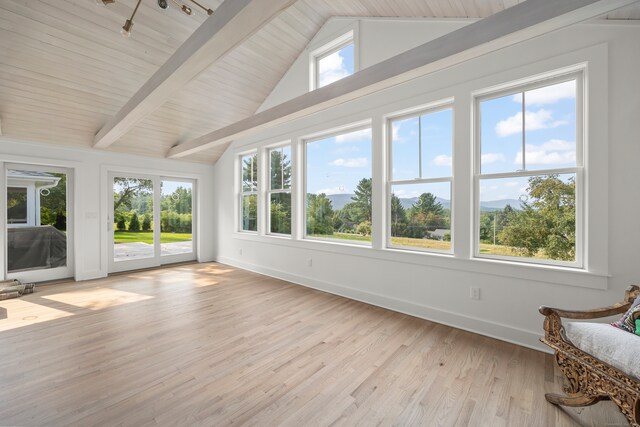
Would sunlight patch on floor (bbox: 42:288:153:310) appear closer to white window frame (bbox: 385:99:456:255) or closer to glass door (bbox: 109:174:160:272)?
glass door (bbox: 109:174:160:272)

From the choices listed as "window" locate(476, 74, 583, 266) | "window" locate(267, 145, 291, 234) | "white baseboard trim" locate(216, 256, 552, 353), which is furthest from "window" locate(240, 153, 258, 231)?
"window" locate(476, 74, 583, 266)

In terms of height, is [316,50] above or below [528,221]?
above

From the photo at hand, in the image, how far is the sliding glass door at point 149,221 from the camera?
219 inches

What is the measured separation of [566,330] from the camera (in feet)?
6.13

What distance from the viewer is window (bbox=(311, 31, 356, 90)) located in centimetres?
423

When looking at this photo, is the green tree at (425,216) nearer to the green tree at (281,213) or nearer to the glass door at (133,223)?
the green tree at (281,213)

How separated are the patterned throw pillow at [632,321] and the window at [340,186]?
2574 millimetres

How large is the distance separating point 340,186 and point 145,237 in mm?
4507

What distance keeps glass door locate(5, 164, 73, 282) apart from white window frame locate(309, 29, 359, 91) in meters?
4.78

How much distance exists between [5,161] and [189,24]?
3.77 m

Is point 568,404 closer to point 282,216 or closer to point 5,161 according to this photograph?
point 282,216

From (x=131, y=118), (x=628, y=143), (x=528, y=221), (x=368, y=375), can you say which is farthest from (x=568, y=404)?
(x=131, y=118)

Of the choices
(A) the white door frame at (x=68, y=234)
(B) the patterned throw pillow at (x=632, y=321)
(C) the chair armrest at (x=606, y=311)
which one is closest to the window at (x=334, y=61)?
(C) the chair armrest at (x=606, y=311)

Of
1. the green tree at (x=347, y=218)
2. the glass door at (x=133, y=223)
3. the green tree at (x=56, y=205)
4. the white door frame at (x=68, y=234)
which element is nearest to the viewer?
the green tree at (x=347, y=218)
